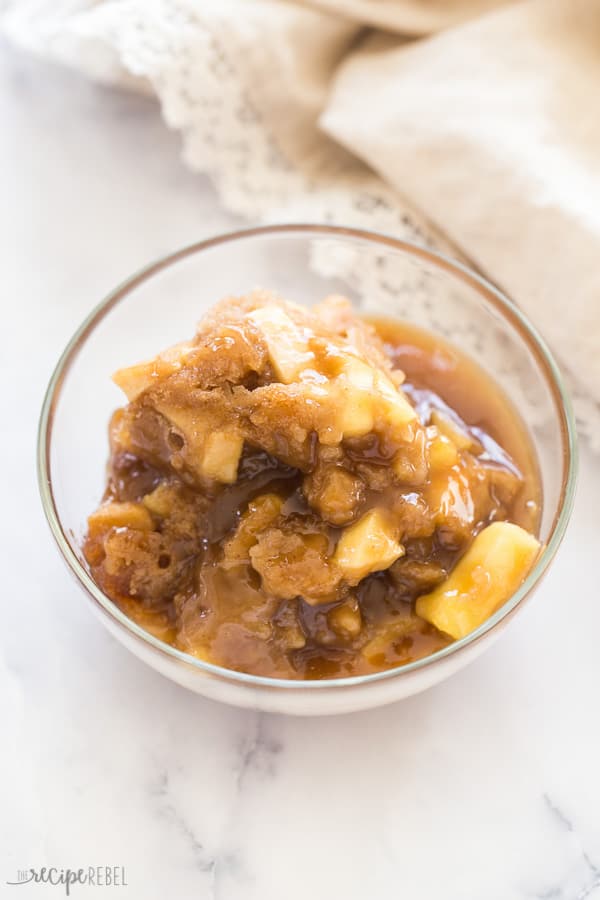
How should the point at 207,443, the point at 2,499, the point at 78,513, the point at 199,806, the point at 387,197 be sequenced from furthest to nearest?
1. the point at 387,197
2. the point at 2,499
3. the point at 78,513
4. the point at 199,806
5. the point at 207,443

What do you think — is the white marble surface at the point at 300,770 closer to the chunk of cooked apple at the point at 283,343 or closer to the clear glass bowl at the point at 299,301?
the clear glass bowl at the point at 299,301

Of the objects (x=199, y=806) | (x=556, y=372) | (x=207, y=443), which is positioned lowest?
(x=199, y=806)

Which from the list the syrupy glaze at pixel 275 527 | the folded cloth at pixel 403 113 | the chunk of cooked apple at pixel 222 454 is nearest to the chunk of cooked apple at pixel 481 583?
the syrupy glaze at pixel 275 527

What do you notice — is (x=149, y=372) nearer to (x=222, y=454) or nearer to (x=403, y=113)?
(x=222, y=454)

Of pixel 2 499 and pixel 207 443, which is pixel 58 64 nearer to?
pixel 2 499

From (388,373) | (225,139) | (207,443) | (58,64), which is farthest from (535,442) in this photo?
(58,64)

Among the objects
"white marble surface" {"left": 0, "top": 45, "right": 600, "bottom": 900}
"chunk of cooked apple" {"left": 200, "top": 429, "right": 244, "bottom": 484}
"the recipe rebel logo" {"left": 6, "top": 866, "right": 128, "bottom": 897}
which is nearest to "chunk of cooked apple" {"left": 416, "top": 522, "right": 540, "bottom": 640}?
"white marble surface" {"left": 0, "top": 45, "right": 600, "bottom": 900}
